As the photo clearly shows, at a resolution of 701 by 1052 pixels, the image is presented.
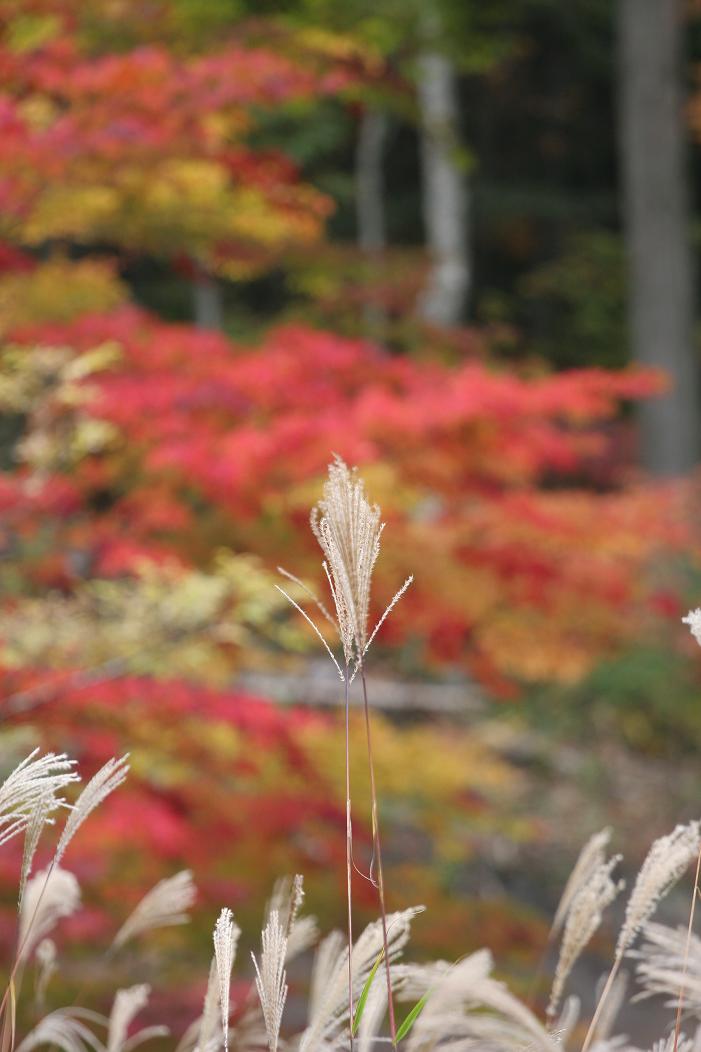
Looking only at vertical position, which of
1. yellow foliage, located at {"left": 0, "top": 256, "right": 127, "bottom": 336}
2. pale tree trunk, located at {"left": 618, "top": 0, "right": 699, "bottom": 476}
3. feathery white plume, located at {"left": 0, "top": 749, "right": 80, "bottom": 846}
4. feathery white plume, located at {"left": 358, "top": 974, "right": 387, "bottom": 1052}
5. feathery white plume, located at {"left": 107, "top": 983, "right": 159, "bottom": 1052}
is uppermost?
pale tree trunk, located at {"left": 618, "top": 0, "right": 699, "bottom": 476}

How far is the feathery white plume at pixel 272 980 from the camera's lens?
997 millimetres

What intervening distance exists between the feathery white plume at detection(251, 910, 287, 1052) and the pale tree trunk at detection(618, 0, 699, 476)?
391 inches

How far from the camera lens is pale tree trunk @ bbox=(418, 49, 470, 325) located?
8.85m

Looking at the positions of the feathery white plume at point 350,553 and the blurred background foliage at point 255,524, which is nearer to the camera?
the feathery white plume at point 350,553

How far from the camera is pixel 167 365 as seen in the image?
13.9 ft

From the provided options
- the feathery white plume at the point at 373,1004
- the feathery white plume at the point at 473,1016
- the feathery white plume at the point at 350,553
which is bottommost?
the feathery white plume at the point at 373,1004

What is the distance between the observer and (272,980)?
1.01 meters

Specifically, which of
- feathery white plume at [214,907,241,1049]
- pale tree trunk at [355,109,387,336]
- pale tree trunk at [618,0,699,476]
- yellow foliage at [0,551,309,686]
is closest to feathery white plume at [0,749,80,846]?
feathery white plume at [214,907,241,1049]

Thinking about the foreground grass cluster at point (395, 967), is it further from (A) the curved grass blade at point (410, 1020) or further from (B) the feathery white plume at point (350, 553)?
(B) the feathery white plume at point (350, 553)

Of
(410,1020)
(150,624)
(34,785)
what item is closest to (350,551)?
(34,785)

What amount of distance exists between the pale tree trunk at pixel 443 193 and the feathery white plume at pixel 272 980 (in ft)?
23.9

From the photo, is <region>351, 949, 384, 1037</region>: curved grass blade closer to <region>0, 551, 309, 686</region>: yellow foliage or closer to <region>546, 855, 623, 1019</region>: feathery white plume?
<region>546, 855, 623, 1019</region>: feathery white plume

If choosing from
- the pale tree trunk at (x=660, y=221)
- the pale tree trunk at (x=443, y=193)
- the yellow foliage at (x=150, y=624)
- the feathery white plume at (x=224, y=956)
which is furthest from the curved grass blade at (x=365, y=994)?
the pale tree trunk at (x=660, y=221)

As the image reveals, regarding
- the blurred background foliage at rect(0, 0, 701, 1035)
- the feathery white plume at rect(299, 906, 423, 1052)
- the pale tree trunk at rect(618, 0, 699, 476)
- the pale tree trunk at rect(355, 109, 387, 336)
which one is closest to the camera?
the feathery white plume at rect(299, 906, 423, 1052)
